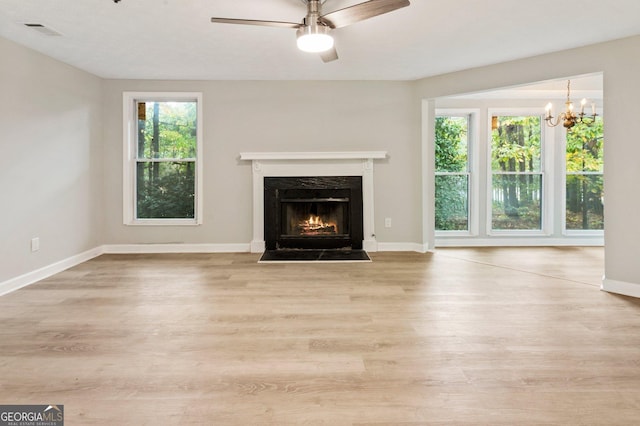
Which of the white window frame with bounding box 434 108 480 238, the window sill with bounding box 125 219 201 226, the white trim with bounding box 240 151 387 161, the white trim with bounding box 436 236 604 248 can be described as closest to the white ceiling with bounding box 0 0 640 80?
the white trim with bounding box 240 151 387 161

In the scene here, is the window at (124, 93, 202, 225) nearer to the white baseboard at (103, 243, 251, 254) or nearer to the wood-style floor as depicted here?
the white baseboard at (103, 243, 251, 254)

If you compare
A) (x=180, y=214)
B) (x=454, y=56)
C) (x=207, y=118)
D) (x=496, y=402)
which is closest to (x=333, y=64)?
(x=454, y=56)

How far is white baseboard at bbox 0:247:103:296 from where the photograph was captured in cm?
346

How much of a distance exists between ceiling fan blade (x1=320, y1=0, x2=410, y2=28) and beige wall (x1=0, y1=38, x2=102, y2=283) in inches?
118

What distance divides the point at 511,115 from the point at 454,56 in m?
2.33

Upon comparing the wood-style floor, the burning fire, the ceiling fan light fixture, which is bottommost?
the wood-style floor

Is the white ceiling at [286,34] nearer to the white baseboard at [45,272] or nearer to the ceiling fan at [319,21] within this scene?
the ceiling fan at [319,21]

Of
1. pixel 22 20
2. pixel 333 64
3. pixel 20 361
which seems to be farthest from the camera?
pixel 333 64

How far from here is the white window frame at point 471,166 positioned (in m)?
5.80

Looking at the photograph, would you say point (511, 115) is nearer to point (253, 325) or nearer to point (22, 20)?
point (253, 325)

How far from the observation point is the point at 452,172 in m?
5.90

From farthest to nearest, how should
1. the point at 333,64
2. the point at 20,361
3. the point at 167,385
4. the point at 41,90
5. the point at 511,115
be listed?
1. the point at 511,115
2. the point at 333,64
3. the point at 41,90
4. the point at 20,361
5. the point at 167,385

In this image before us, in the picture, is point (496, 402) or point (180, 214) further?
point (180, 214)

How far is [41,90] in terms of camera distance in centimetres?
390
